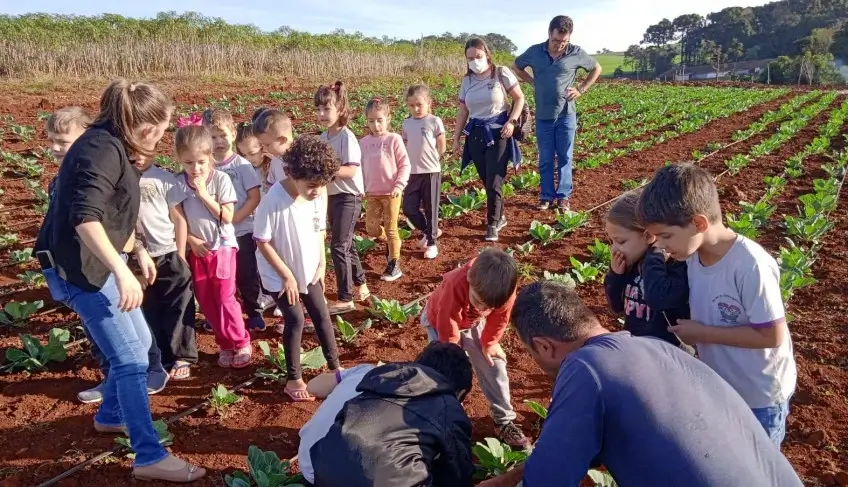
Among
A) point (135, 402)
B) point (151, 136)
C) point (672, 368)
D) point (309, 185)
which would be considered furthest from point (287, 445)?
point (672, 368)

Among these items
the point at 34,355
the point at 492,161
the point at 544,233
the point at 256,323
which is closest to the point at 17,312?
the point at 34,355

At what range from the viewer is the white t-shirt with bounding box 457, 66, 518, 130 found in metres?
6.66

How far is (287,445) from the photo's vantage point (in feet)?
11.7

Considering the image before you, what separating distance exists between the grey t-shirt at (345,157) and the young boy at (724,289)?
2916 millimetres

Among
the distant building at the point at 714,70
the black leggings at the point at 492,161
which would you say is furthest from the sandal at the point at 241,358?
the distant building at the point at 714,70

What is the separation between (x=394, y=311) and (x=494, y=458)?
2025mm

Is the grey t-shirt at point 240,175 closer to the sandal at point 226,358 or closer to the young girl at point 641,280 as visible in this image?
the sandal at point 226,358

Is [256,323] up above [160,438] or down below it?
above

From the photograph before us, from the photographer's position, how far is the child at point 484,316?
287 cm

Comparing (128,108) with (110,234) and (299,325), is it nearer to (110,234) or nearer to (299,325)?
(110,234)

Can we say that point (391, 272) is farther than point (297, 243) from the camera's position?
Yes

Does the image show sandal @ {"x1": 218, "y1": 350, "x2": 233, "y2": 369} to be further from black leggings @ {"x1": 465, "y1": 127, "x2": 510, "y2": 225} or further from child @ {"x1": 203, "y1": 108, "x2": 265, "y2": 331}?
black leggings @ {"x1": 465, "y1": 127, "x2": 510, "y2": 225}

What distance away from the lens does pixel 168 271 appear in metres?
4.11

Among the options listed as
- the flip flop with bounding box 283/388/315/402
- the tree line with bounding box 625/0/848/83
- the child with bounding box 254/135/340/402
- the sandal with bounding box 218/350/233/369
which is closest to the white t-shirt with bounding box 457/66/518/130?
the child with bounding box 254/135/340/402
